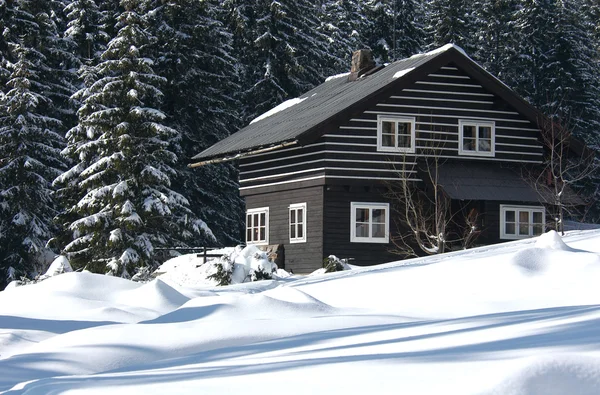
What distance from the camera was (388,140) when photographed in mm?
29984

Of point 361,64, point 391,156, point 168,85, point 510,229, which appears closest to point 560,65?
point 361,64

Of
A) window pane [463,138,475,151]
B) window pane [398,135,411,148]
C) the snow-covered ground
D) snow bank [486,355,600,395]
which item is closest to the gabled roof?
window pane [398,135,411,148]

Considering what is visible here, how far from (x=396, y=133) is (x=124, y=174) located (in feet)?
30.5

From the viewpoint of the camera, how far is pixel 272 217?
32.0 meters

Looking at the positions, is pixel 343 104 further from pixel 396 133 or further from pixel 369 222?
pixel 369 222

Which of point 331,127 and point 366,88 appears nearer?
point 331,127

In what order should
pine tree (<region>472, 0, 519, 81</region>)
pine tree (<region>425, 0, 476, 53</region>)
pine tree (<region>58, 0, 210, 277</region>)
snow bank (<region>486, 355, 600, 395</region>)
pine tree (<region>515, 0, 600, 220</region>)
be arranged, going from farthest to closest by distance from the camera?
1. pine tree (<region>472, 0, 519, 81</region>)
2. pine tree (<region>425, 0, 476, 53</region>)
3. pine tree (<region>515, 0, 600, 220</region>)
4. pine tree (<region>58, 0, 210, 277</region>)
5. snow bank (<region>486, 355, 600, 395</region>)

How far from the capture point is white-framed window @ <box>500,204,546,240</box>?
29625mm

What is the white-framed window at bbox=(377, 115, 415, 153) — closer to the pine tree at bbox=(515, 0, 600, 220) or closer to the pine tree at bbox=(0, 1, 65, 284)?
the pine tree at bbox=(0, 1, 65, 284)

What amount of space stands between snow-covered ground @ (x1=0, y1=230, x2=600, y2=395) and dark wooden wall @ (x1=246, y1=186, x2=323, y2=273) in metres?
8.40

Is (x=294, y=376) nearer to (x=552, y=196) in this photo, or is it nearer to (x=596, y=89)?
(x=552, y=196)

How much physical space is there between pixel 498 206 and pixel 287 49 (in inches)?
824

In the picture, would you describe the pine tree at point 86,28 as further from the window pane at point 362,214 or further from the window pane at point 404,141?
the window pane at point 362,214

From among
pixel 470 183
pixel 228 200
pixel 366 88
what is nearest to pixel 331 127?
pixel 366 88
